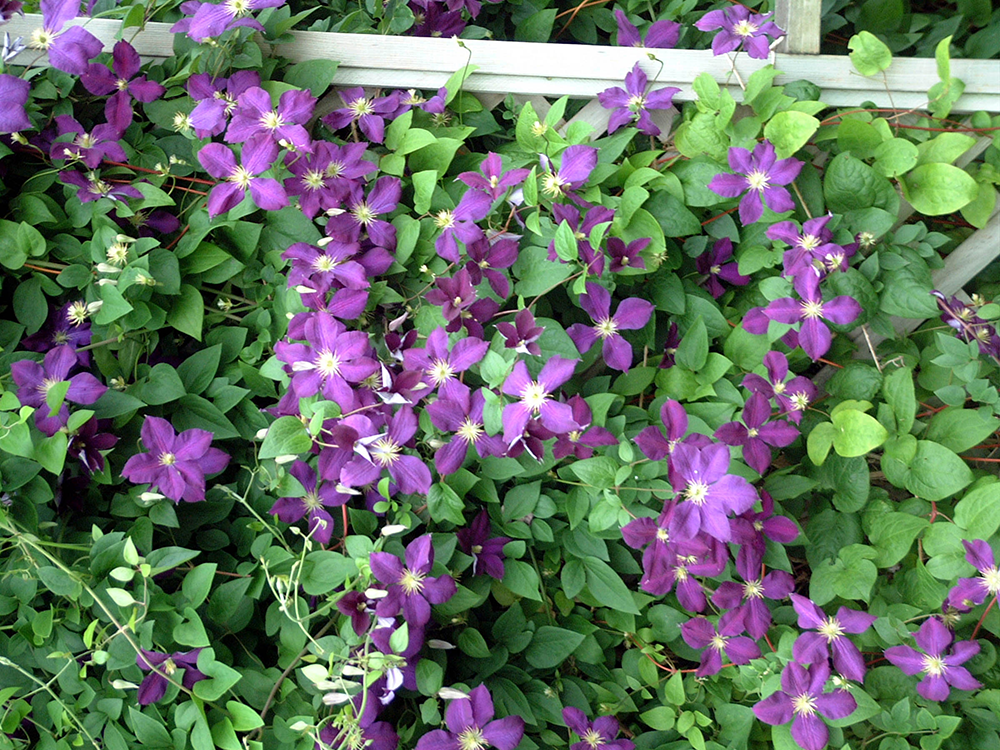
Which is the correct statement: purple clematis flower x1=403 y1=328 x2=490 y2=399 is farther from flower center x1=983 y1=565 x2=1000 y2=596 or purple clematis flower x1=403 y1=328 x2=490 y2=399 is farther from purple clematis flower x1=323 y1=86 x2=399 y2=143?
flower center x1=983 y1=565 x2=1000 y2=596

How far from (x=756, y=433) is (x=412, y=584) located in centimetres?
57

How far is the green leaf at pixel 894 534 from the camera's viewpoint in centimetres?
123

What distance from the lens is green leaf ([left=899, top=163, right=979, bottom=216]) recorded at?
3.95ft

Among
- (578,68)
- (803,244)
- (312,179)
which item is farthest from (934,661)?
(312,179)

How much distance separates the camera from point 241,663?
119cm

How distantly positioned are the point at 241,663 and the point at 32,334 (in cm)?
64

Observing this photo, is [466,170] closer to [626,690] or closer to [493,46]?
[493,46]

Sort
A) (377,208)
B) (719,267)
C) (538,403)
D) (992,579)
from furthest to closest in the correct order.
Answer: (719,267) → (377,208) → (992,579) → (538,403)

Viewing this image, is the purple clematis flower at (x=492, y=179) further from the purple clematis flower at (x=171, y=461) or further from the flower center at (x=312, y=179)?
the purple clematis flower at (x=171, y=461)

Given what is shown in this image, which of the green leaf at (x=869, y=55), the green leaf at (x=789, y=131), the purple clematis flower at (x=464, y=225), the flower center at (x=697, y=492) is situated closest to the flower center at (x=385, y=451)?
the purple clematis flower at (x=464, y=225)

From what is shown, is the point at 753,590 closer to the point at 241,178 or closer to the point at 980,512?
the point at 980,512

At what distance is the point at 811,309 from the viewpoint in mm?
1168

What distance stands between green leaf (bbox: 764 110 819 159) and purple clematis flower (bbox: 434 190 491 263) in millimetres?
488

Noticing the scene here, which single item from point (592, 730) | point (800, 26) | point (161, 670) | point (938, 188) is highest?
point (800, 26)
